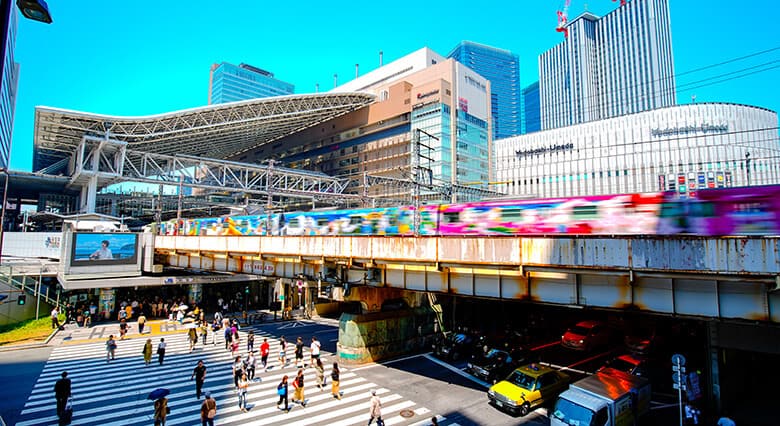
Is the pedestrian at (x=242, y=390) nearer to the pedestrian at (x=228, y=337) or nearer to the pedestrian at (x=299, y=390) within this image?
the pedestrian at (x=299, y=390)

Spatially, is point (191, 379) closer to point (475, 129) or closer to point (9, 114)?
point (475, 129)

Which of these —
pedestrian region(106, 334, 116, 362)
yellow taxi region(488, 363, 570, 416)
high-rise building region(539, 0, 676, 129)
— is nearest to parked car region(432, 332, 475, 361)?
yellow taxi region(488, 363, 570, 416)

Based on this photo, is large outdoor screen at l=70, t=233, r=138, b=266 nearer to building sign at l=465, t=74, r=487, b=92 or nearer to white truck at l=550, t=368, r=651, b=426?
white truck at l=550, t=368, r=651, b=426

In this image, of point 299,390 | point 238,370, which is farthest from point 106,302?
point 299,390

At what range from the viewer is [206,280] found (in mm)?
36062

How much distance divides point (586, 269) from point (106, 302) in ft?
118

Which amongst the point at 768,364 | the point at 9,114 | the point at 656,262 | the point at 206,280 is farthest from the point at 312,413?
the point at 9,114

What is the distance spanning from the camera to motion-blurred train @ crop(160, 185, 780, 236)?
1199 cm

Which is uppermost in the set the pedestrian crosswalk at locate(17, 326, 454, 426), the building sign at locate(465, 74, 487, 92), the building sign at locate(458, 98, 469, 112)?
the building sign at locate(465, 74, 487, 92)

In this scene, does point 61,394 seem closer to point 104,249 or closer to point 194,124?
point 104,249

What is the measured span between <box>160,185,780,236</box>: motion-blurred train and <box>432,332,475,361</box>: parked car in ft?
25.5

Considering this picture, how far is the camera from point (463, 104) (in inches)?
2687

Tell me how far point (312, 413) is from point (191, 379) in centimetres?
743

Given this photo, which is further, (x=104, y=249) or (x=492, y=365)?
(x=104, y=249)
